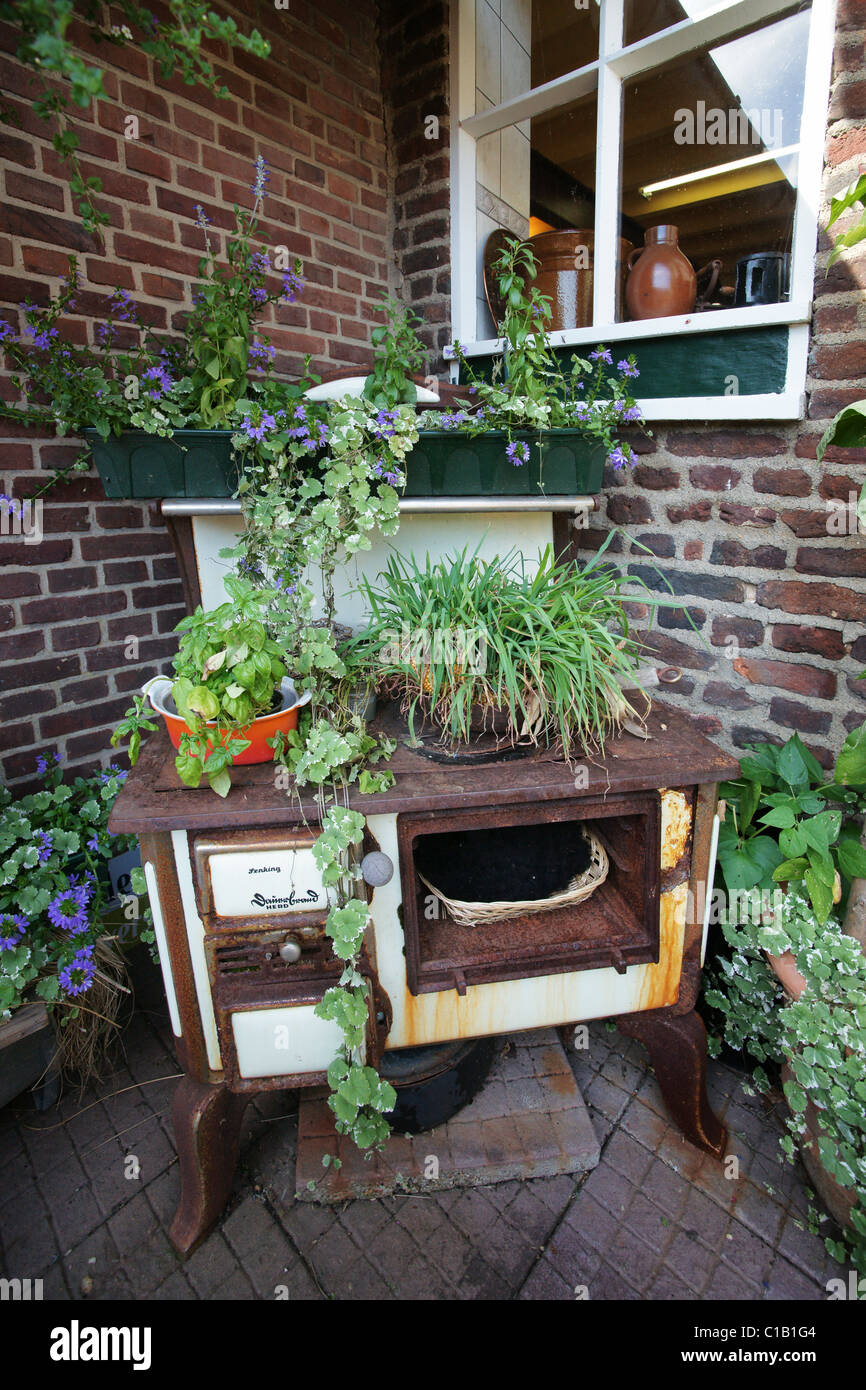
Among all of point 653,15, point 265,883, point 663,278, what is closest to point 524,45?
point 653,15

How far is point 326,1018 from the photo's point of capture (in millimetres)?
1298

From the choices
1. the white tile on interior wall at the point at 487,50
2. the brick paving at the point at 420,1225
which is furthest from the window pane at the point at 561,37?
the brick paving at the point at 420,1225

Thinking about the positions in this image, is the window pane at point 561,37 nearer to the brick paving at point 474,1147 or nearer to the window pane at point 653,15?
the window pane at point 653,15

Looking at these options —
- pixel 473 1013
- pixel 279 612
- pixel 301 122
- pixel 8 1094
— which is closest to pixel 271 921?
pixel 473 1013

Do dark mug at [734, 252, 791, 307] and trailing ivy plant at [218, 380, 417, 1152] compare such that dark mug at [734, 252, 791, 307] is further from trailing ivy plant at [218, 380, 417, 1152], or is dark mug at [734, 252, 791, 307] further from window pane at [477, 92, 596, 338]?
trailing ivy plant at [218, 380, 417, 1152]

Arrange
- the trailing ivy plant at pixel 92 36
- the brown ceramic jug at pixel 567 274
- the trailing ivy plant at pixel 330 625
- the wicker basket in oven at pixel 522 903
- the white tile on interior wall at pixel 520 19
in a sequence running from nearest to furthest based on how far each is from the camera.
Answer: the trailing ivy plant at pixel 92 36 < the trailing ivy plant at pixel 330 625 < the wicker basket in oven at pixel 522 903 < the brown ceramic jug at pixel 567 274 < the white tile on interior wall at pixel 520 19

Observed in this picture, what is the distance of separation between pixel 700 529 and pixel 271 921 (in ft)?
5.42

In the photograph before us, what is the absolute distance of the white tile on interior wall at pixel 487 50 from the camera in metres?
2.49

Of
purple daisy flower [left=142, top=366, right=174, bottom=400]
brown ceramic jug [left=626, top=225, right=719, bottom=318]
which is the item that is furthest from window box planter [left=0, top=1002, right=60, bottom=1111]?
brown ceramic jug [left=626, top=225, right=719, bottom=318]

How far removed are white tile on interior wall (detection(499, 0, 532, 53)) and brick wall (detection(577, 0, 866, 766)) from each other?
1.42m

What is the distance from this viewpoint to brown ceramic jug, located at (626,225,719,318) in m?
2.11

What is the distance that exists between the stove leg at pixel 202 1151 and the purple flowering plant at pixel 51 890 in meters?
0.47

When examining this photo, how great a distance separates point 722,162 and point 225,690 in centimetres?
244

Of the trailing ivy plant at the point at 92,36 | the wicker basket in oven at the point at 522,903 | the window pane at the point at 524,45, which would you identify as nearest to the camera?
the trailing ivy plant at the point at 92,36
